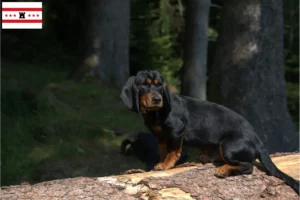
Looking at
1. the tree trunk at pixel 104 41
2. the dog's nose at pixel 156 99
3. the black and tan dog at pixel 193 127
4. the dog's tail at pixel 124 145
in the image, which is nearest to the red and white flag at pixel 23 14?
the dog's tail at pixel 124 145

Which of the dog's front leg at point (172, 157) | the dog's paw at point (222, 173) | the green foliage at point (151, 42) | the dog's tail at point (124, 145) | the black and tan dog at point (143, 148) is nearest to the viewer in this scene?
the dog's paw at point (222, 173)

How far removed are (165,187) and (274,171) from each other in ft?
3.89

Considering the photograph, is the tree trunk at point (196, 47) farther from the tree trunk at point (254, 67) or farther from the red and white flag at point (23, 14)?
the red and white flag at point (23, 14)

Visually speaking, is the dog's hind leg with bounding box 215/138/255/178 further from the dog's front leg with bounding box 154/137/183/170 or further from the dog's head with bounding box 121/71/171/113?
the dog's head with bounding box 121/71/171/113

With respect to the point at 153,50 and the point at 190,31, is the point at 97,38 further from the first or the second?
the point at 153,50

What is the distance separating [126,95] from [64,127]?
205 inches

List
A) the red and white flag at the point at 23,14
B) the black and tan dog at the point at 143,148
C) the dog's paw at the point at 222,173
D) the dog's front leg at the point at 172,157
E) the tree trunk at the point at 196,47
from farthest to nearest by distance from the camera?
the tree trunk at the point at 196,47, the black and tan dog at the point at 143,148, the red and white flag at the point at 23,14, the dog's front leg at the point at 172,157, the dog's paw at the point at 222,173

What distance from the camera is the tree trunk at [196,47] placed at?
13.2 metres

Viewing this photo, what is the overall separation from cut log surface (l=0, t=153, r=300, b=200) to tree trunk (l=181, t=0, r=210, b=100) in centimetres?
776

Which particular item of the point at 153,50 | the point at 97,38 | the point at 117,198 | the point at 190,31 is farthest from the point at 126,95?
the point at 153,50

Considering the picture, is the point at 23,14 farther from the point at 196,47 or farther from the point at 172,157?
the point at 172,157

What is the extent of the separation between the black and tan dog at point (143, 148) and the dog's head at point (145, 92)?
12.7 ft

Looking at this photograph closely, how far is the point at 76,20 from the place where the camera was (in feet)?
67.4

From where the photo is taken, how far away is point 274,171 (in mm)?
5727
